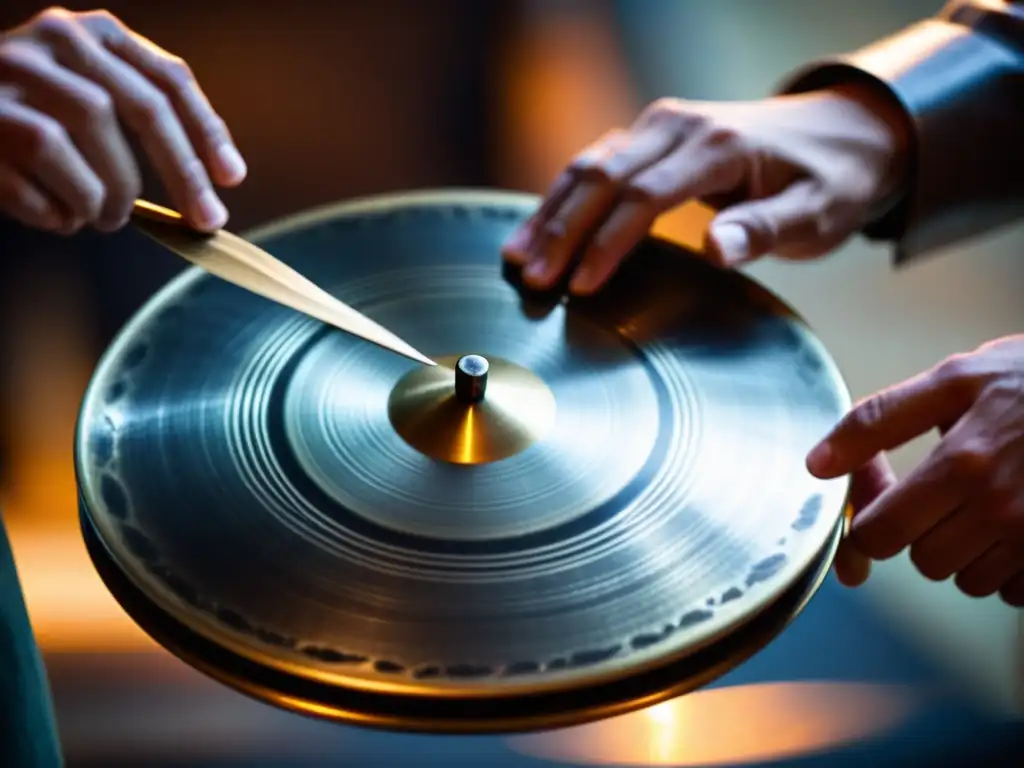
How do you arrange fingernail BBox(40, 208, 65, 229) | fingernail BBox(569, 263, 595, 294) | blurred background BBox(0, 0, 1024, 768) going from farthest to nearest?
blurred background BBox(0, 0, 1024, 768) < fingernail BBox(569, 263, 595, 294) < fingernail BBox(40, 208, 65, 229)

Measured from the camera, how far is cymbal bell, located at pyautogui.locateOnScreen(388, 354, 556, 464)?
0.62 metres

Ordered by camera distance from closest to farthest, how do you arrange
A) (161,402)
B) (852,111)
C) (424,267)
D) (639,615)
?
(639,615) < (161,402) < (424,267) < (852,111)

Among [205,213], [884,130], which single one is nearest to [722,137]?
[884,130]

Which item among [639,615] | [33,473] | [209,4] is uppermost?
[209,4]

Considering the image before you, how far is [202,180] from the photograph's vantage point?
64 cm

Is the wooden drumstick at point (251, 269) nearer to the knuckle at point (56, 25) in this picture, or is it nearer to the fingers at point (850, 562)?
the knuckle at point (56, 25)

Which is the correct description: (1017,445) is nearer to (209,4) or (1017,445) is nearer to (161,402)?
(161,402)

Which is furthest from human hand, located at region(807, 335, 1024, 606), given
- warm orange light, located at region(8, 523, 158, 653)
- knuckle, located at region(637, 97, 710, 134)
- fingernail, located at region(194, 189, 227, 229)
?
warm orange light, located at region(8, 523, 158, 653)

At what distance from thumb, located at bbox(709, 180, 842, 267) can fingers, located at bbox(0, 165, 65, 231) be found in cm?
39

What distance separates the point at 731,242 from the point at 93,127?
38cm

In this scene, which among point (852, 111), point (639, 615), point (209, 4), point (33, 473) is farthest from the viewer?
point (209, 4)

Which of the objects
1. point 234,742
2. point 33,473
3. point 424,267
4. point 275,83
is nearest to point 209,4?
point 275,83

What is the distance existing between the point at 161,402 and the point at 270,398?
0.19 feet

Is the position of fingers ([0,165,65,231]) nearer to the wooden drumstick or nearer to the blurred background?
the wooden drumstick
